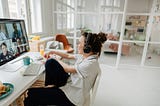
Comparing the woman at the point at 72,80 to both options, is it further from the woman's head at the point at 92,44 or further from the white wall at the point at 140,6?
the white wall at the point at 140,6

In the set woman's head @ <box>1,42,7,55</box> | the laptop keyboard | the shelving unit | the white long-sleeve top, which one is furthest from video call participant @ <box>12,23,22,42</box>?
the shelving unit

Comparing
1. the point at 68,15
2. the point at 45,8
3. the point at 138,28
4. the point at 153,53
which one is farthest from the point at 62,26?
the point at 153,53

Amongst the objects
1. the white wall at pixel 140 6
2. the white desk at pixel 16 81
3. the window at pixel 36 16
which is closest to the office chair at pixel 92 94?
the white desk at pixel 16 81

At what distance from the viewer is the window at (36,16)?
120 inches

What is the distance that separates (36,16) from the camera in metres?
3.18

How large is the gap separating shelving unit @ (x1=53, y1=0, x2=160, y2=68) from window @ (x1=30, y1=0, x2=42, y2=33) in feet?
1.71

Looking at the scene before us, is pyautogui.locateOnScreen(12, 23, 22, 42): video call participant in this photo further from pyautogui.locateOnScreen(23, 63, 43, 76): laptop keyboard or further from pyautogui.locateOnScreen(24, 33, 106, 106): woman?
pyautogui.locateOnScreen(24, 33, 106, 106): woman

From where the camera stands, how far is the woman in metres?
1.11

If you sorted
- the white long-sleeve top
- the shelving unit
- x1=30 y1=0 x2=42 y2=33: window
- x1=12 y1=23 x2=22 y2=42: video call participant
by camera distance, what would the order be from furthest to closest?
the shelving unit, x1=30 y1=0 x2=42 y2=33: window, x1=12 y1=23 x2=22 y2=42: video call participant, the white long-sleeve top

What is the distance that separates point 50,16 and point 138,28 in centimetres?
253

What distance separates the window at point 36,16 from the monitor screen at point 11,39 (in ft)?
5.61

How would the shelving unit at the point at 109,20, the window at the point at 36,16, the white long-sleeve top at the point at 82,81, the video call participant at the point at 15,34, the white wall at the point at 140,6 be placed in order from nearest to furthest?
the white long-sleeve top at the point at 82,81
the video call participant at the point at 15,34
the window at the point at 36,16
the shelving unit at the point at 109,20
the white wall at the point at 140,6

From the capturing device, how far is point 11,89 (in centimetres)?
90

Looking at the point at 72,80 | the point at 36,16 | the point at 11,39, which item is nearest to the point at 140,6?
the point at 36,16
